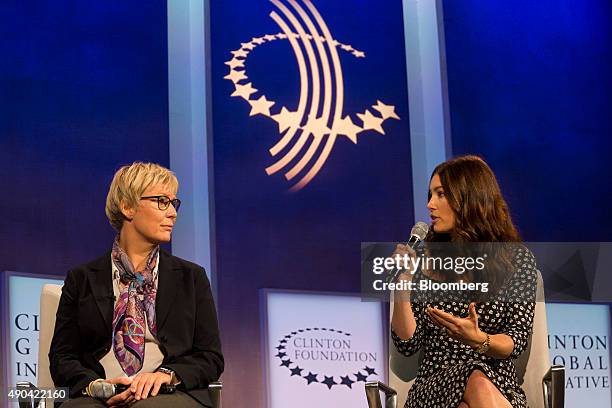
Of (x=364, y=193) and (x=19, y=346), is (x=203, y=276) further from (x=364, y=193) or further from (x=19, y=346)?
(x=364, y=193)

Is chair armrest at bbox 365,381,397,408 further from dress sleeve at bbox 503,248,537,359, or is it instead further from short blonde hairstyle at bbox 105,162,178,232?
short blonde hairstyle at bbox 105,162,178,232

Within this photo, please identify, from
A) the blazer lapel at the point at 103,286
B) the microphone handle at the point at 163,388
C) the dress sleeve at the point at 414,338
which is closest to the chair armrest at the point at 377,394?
the dress sleeve at the point at 414,338

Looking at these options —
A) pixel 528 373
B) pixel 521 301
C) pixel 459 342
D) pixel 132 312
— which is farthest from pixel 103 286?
pixel 528 373

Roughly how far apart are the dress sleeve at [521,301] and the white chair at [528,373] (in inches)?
5.5

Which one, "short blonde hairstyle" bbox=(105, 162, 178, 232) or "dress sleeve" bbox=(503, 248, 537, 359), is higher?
"short blonde hairstyle" bbox=(105, 162, 178, 232)

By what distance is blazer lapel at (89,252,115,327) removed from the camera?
2.75 meters

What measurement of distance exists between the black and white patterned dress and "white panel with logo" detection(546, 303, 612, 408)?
2273 millimetres

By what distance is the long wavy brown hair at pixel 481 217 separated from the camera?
2.75m

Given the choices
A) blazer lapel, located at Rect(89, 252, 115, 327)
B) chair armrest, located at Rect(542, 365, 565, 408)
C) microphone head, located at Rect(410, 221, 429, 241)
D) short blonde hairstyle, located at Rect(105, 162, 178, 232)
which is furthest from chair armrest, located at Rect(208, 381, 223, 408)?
chair armrest, located at Rect(542, 365, 565, 408)

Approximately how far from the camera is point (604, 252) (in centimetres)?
508

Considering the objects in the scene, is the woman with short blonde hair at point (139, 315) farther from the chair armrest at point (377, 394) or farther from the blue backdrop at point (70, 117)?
the blue backdrop at point (70, 117)

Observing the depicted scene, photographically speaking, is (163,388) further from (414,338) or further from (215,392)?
(414,338)

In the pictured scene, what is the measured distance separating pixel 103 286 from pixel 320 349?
1906 mm

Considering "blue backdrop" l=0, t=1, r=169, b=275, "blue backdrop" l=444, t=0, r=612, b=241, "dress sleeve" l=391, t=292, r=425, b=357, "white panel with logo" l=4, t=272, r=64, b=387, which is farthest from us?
"blue backdrop" l=444, t=0, r=612, b=241
